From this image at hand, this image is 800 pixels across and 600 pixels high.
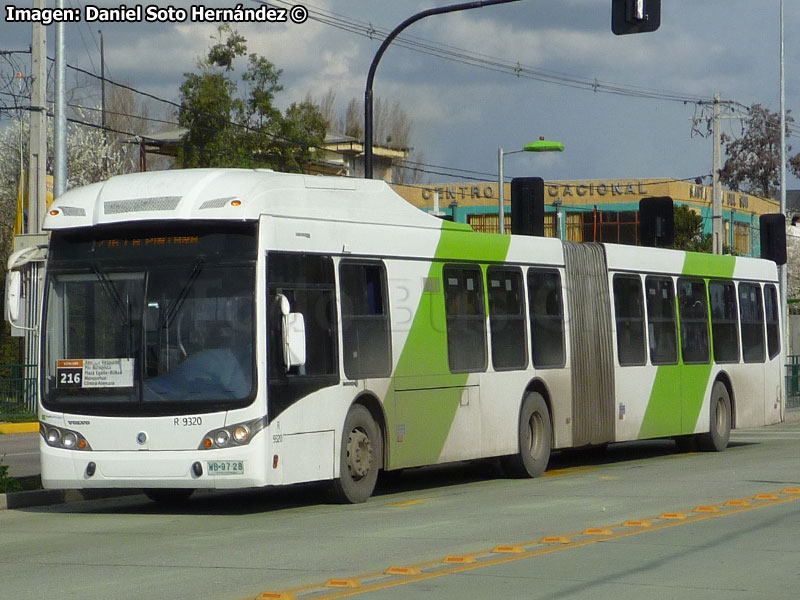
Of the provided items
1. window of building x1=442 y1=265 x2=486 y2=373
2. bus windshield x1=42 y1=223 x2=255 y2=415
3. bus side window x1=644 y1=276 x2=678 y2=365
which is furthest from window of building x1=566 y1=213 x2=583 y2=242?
bus windshield x1=42 y1=223 x2=255 y2=415

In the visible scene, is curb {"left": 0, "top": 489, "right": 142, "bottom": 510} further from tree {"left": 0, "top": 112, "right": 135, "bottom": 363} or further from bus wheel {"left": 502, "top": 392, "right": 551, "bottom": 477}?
tree {"left": 0, "top": 112, "right": 135, "bottom": 363}

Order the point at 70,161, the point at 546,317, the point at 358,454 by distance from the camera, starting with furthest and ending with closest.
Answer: the point at 70,161, the point at 546,317, the point at 358,454

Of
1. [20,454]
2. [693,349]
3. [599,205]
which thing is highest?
[599,205]

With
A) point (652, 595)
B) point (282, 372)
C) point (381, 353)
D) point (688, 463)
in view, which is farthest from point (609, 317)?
point (652, 595)

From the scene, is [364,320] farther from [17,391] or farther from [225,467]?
[17,391]

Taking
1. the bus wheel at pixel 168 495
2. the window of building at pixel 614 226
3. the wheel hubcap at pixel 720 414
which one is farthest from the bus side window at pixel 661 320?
the window of building at pixel 614 226

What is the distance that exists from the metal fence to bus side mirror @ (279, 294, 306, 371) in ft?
60.5

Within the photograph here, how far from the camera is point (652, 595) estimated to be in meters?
8.71

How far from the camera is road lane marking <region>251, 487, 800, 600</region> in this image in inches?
353

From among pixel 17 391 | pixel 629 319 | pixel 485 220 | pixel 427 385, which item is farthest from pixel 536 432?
pixel 485 220

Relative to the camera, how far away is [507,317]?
1767cm

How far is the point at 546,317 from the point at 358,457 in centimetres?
467

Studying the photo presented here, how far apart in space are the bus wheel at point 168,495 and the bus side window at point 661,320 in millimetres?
8064

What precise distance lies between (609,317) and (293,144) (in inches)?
1090
